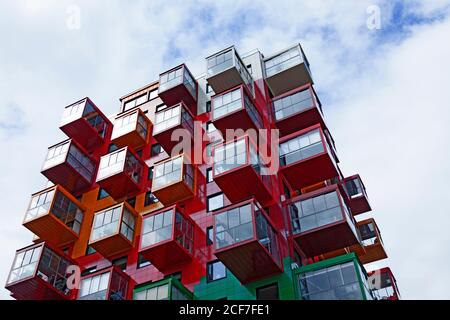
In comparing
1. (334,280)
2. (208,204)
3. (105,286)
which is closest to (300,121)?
(208,204)

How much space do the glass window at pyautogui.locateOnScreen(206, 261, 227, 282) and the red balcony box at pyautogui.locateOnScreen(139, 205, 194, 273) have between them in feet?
4.80

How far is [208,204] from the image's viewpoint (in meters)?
30.7

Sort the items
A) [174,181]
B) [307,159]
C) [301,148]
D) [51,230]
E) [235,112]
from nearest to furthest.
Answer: [307,159]
[301,148]
[174,181]
[235,112]
[51,230]

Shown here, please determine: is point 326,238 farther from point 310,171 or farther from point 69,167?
point 69,167

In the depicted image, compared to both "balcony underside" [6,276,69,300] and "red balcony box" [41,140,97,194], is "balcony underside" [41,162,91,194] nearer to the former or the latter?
"red balcony box" [41,140,97,194]

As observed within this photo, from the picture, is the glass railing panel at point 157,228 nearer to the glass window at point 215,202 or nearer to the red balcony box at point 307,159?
the glass window at point 215,202

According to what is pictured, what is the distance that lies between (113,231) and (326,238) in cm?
1321

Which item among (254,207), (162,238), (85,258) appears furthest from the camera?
(85,258)

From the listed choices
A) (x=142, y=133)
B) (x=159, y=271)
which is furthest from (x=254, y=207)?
(x=142, y=133)

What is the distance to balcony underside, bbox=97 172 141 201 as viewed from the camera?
33.8 metres

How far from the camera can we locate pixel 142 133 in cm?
3925
